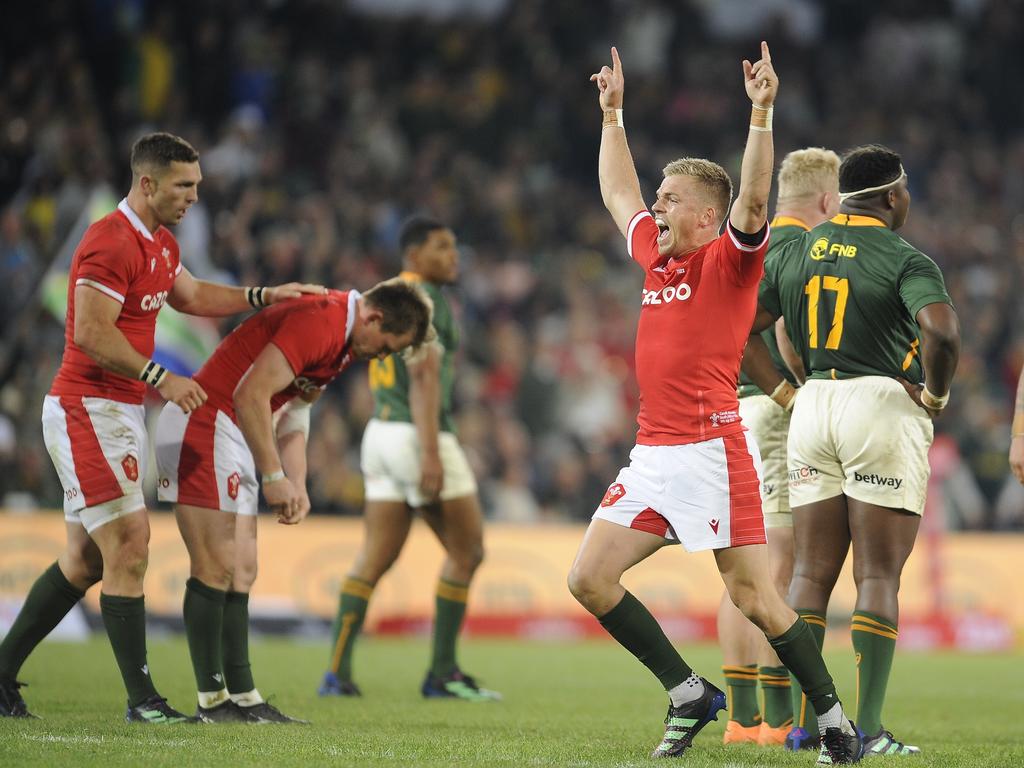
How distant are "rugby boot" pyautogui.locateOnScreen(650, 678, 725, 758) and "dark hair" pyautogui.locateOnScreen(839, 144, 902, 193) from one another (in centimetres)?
250

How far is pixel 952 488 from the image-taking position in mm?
16703

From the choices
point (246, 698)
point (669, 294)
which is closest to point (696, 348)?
point (669, 294)

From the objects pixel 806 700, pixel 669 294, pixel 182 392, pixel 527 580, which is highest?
pixel 669 294

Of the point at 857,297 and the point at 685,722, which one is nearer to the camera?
the point at 685,722

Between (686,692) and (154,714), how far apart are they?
8.45 feet

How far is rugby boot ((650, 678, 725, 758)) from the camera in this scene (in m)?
5.67

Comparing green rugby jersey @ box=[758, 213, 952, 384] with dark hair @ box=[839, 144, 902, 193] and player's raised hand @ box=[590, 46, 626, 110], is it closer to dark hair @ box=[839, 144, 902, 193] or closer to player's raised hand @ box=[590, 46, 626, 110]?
dark hair @ box=[839, 144, 902, 193]

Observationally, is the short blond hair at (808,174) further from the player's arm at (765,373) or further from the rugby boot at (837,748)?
the rugby boot at (837,748)

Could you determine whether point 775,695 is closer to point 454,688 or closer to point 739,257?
point 739,257

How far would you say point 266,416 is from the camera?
6391 mm

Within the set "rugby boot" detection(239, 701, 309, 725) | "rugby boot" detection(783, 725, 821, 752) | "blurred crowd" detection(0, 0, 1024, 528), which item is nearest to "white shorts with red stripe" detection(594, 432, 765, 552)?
"rugby boot" detection(783, 725, 821, 752)

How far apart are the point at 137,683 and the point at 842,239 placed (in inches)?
157

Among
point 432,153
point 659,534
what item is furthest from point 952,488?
point 659,534

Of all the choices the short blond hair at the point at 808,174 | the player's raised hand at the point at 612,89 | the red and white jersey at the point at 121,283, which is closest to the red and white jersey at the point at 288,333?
the red and white jersey at the point at 121,283
